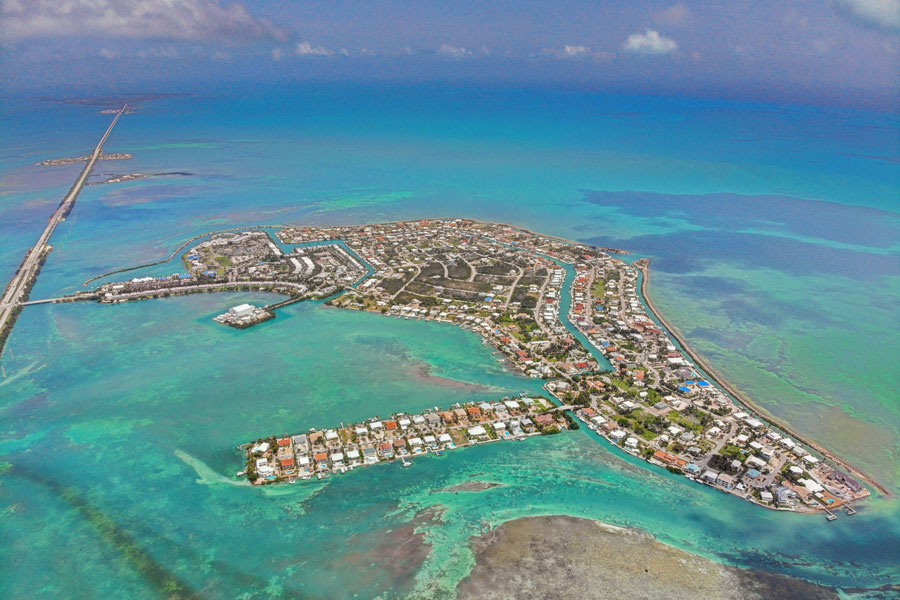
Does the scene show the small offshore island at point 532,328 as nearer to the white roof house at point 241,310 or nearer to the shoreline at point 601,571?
the white roof house at point 241,310

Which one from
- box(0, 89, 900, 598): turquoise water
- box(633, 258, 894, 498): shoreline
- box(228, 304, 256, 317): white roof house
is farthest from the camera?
box(228, 304, 256, 317): white roof house

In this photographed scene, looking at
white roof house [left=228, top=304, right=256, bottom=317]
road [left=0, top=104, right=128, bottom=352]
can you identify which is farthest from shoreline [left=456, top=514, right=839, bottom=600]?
road [left=0, top=104, right=128, bottom=352]

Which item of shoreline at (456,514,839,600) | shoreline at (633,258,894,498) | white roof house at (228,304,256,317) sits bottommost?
shoreline at (456,514,839,600)

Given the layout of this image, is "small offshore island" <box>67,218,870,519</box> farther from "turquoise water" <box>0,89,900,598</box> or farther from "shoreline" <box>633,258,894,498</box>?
"turquoise water" <box>0,89,900,598</box>

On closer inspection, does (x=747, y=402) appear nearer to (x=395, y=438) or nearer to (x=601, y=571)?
(x=601, y=571)

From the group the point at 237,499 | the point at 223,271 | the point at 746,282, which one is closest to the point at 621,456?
the point at 237,499

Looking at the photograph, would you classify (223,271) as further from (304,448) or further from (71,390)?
(304,448)

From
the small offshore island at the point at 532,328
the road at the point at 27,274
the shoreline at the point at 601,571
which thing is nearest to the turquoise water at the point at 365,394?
the shoreline at the point at 601,571
